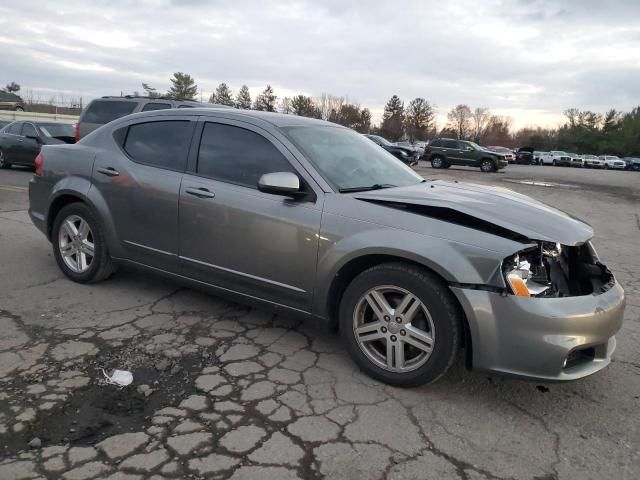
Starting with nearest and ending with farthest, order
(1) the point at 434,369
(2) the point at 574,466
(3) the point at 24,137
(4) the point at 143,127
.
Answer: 1. (2) the point at 574,466
2. (1) the point at 434,369
3. (4) the point at 143,127
4. (3) the point at 24,137

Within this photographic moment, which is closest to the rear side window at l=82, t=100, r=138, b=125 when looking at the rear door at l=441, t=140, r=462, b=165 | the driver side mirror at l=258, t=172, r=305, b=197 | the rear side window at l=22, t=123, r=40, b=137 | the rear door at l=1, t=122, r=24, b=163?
the rear side window at l=22, t=123, r=40, b=137

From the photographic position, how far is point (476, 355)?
2.75 meters

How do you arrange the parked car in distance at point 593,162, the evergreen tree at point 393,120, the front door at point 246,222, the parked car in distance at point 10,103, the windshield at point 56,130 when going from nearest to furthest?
the front door at point 246,222
the windshield at point 56,130
the parked car in distance at point 10,103
the parked car in distance at point 593,162
the evergreen tree at point 393,120

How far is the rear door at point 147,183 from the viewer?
12.8ft

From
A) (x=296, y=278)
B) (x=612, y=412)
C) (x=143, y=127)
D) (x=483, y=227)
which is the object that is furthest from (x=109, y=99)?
(x=612, y=412)

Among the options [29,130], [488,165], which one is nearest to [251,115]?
[29,130]

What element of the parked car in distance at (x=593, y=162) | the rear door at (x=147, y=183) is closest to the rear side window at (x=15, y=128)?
the rear door at (x=147, y=183)

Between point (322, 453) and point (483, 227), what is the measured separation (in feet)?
4.95

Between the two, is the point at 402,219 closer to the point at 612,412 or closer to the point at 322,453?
the point at 322,453

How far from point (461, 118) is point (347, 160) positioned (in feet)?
374

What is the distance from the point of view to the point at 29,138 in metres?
13.8

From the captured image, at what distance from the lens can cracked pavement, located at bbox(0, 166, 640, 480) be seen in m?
2.34

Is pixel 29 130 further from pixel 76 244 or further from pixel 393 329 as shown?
pixel 393 329

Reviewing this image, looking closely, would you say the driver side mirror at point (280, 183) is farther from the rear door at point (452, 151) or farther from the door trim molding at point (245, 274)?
the rear door at point (452, 151)
